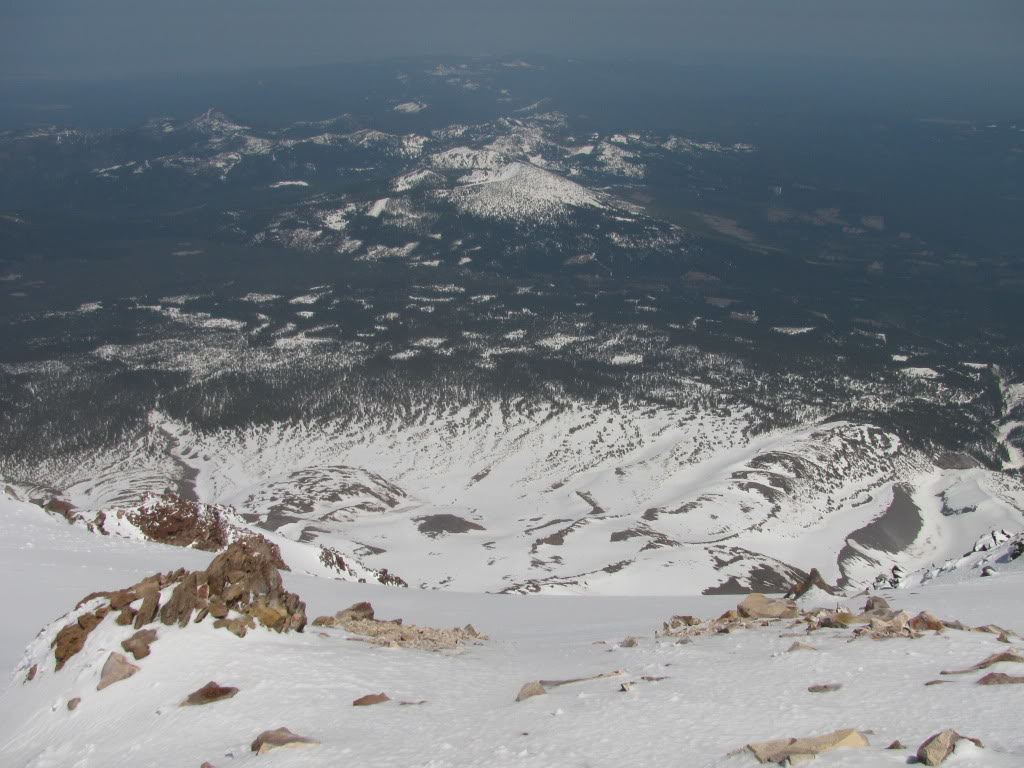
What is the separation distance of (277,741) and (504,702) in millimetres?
5286

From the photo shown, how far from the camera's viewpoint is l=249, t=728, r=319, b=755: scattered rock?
50.3 ft

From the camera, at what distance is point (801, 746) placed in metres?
12.6

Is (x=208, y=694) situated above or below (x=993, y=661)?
below

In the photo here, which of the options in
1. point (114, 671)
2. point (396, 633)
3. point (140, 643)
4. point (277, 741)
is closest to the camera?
point (277, 741)

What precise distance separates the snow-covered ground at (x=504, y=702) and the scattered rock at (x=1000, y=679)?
0.33 m

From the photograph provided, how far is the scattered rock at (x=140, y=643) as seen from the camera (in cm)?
1959

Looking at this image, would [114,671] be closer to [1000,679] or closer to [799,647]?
[799,647]

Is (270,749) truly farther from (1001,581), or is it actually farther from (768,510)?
(768,510)

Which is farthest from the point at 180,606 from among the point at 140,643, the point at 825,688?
the point at 825,688

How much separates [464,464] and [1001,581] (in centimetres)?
12694

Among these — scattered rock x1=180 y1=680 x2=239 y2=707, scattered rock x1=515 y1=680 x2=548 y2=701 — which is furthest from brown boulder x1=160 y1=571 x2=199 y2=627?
scattered rock x1=515 y1=680 x2=548 y2=701

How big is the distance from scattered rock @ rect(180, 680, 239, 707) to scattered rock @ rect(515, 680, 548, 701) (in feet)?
21.6

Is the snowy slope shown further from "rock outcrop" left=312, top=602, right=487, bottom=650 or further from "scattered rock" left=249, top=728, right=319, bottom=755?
"scattered rock" left=249, top=728, right=319, bottom=755

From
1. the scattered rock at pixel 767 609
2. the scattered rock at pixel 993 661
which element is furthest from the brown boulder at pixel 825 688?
the scattered rock at pixel 767 609
